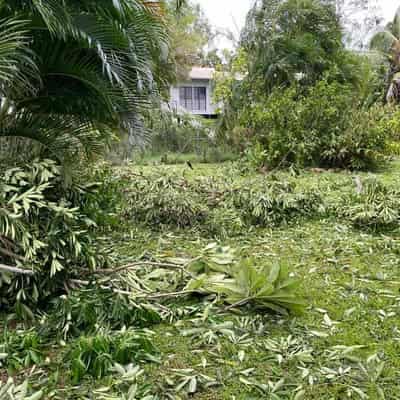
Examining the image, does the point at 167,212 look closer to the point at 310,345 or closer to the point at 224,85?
the point at 310,345

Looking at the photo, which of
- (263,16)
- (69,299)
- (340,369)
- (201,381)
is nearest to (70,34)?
(69,299)

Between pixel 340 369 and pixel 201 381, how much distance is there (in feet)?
1.95

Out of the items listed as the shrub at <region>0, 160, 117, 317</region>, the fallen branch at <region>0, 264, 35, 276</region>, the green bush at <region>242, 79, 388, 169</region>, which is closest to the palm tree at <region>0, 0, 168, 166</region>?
the shrub at <region>0, 160, 117, 317</region>

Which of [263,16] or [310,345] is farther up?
[263,16]

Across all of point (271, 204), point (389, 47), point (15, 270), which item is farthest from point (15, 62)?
point (389, 47)

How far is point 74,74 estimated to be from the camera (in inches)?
104

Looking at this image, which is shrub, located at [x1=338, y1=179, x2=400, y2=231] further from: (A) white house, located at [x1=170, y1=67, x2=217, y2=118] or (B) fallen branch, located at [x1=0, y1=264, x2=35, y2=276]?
(A) white house, located at [x1=170, y1=67, x2=217, y2=118]

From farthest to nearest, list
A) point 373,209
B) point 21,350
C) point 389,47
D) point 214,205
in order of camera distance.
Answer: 1. point 389,47
2. point 214,205
3. point 373,209
4. point 21,350

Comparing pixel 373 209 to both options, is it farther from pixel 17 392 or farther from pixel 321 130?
pixel 321 130

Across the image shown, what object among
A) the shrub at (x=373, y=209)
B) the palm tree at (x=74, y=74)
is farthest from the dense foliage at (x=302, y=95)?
the palm tree at (x=74, y=74)

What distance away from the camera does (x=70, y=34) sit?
2379 mm

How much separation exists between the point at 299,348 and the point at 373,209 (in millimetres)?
2670

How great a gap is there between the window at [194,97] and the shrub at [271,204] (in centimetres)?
1615

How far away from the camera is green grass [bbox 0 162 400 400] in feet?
5.17
